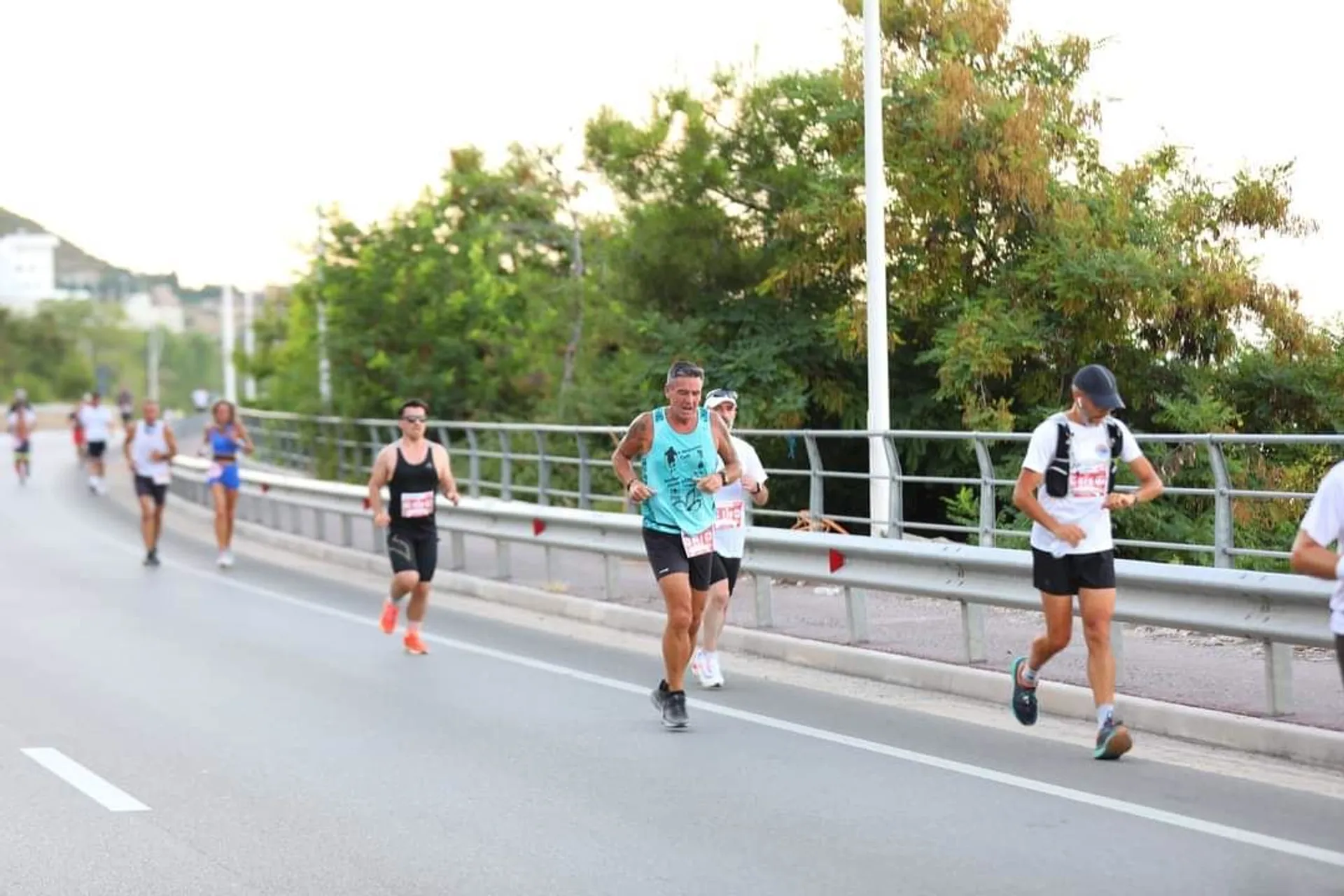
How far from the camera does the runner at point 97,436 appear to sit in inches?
1586

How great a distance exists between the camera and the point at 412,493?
15.8 metres

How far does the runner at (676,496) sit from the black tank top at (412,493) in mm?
4531

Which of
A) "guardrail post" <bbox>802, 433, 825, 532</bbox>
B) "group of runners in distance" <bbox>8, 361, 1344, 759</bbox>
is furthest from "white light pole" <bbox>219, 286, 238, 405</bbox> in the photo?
"group of runners in distance" <bbox>8, 361, 1344, 759</bbox>

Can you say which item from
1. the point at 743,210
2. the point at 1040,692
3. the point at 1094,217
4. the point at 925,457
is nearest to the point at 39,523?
the point at 743,210

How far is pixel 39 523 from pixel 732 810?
24440 mm

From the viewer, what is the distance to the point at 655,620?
16.3m

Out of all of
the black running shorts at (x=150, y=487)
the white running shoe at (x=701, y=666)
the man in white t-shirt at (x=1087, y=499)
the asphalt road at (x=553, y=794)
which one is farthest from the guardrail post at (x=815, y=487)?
the black running shorts at (x=150, y=487)

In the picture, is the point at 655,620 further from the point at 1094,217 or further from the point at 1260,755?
the point at 1094,217

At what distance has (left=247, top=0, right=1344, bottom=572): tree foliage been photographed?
2294 cm

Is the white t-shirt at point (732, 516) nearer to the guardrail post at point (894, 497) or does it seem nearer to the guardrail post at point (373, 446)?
the guardrail post at point (894, 497)

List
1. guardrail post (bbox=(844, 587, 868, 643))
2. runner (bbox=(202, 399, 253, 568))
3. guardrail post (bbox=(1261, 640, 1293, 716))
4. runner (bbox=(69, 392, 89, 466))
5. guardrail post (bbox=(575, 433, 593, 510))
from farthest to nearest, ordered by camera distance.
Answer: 1. runner (bbox=(69, 392, 89, 466))
2. runner (bbox=(202, 399, 253, 568))
3. guardrail post (bbox=(575, 433, 593, 510))
4. guardrail post (bbox=(844, 587, 868, 643))
5. guardrail post (bbox=(1261, 640, 1293, 716))

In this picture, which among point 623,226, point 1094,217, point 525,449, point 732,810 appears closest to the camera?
point 732,810

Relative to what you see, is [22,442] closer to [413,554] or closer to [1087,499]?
[413,554]

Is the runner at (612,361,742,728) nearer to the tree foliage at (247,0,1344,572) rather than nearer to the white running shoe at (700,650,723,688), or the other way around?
the white running shoe at (700,650,723,688)
